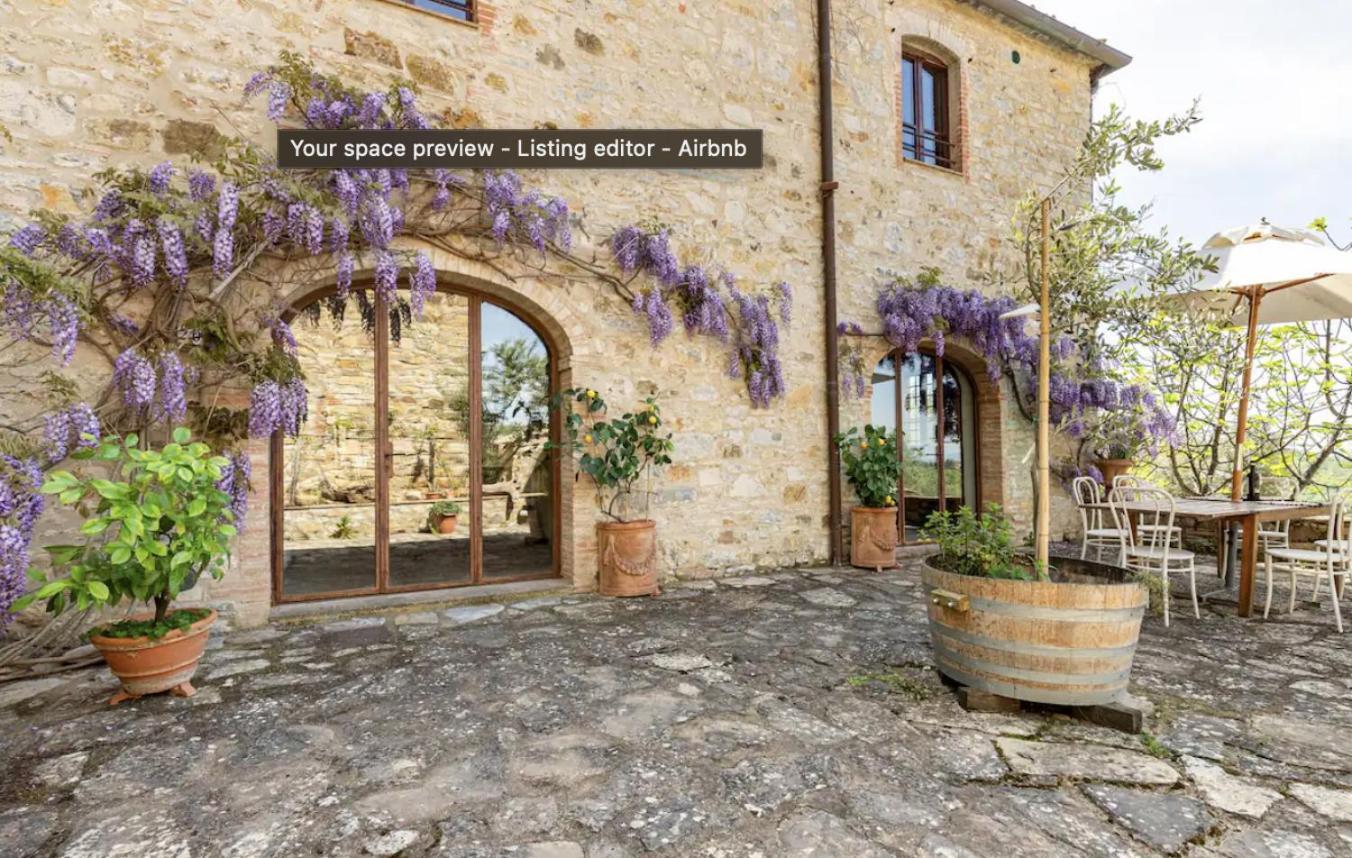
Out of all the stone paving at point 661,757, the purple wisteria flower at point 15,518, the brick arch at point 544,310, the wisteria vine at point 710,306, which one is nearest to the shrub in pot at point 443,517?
the brick arch at point 544,310

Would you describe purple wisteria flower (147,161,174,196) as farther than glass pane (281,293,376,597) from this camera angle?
No

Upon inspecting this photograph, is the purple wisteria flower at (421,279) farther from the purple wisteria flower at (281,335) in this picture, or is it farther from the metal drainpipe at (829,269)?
the metal drainpipe at (829,269)

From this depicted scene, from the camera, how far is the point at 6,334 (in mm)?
2867

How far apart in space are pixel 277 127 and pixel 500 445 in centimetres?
207

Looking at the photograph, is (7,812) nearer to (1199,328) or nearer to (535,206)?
(535,206)

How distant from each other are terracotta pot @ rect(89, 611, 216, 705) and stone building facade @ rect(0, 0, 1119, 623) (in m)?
0.92

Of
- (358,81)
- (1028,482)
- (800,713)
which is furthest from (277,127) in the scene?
(1028,482)

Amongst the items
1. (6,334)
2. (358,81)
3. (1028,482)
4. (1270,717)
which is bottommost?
(1270,717)

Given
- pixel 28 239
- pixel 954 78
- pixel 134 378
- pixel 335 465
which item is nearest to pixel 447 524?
pixel 335 465

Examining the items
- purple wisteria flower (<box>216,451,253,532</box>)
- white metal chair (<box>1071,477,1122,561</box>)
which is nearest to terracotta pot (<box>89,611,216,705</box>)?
purple wisteria flower (<box>216,451,253,532</box>)

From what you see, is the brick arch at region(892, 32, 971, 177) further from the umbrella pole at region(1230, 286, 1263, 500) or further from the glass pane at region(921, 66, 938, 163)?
the umbrella pole at region(1230, 286, 1263, 500)

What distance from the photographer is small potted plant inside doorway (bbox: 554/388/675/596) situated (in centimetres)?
396

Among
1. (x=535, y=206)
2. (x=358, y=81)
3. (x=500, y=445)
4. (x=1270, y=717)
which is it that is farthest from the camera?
(x=500, y=445)

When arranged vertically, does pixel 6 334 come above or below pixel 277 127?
below
